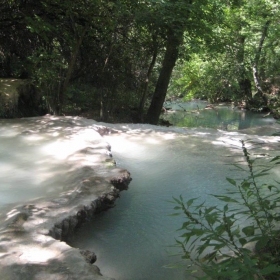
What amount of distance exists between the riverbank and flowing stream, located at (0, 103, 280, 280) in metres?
0.22

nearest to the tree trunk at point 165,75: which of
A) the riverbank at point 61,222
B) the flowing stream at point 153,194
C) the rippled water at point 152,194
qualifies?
the flowing stream at point 153,194

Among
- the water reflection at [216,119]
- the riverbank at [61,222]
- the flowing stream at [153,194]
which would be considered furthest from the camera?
the water reflection at [216,119]

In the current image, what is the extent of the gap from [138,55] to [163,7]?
A: 265 cm

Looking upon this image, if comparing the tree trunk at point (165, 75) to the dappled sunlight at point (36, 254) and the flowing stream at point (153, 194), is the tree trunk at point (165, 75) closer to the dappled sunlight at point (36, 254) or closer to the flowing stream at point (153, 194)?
the flowing stream at point (153, 194)

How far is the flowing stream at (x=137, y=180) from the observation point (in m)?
2.92

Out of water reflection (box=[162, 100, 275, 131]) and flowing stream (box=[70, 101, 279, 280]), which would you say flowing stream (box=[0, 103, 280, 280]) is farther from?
water reflection (box=[162, 100, 275, 131])

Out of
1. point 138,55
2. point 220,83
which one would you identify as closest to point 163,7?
point 138,55

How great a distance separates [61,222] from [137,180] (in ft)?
5.95

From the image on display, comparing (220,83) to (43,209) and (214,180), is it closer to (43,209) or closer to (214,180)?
(214,180)

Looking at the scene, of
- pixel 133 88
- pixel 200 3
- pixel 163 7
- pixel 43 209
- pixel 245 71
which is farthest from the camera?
pixel 245 71

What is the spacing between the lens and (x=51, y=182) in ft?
12.5

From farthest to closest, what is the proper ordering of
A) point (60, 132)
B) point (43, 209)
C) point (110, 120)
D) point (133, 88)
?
point (133, 88) < point (110, 120) < point (60, 132) < point (43, 209)

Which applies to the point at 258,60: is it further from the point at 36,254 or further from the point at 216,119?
the point at 36,254

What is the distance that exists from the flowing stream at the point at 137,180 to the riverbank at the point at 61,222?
0.22 metres
